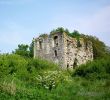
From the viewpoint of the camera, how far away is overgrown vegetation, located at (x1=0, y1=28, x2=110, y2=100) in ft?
56.0

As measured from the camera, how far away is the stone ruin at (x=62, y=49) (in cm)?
4178

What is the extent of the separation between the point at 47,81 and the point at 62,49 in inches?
793

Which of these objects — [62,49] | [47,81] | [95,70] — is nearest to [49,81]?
[47,81]

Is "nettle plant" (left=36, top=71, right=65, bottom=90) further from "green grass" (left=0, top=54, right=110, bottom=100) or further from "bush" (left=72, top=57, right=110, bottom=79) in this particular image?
"bush" (left=72, top=57, right=110, bottom=79)

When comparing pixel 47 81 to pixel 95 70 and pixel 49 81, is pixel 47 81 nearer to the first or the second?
pixel 49 81

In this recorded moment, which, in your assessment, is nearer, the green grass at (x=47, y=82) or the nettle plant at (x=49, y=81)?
the green grass at (x=47, y=82)

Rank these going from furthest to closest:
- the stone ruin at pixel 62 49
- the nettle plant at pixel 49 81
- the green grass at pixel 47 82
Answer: the stone ruin at pixel 62 49 → the nettle plant at pixel 49 81 → the green grass at pixel 47 82

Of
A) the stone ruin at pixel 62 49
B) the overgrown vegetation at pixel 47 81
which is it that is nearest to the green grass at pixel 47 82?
the overgrown vegetation at pixel 47 81

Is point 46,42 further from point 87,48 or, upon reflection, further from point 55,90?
point 55,90

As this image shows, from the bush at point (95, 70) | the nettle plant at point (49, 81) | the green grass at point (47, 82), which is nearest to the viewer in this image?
the green grass at point (47, 82)

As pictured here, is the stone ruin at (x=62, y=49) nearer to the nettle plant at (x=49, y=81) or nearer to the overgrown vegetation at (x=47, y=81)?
the overgrown vegetation at (x=47, y=81)

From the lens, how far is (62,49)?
137ft

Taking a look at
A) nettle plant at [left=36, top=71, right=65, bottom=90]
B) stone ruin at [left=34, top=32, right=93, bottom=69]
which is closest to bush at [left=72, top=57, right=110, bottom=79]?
stone ruin at [left=34, top=32, right=93, bottom=69]

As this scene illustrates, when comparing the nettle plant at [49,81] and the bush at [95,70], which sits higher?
the bush at [95,70]
